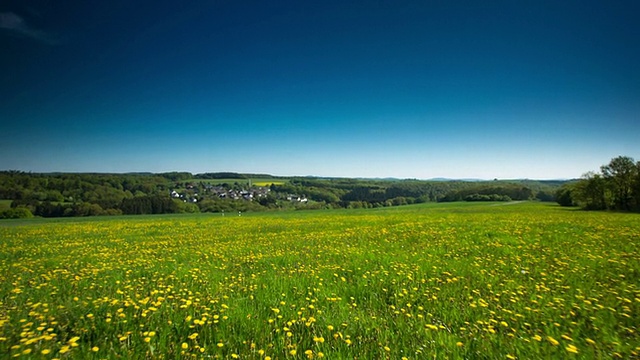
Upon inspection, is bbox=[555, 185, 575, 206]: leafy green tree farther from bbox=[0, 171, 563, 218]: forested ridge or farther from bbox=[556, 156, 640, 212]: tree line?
bbox=[0, 171, 563, 218]: forested ridge

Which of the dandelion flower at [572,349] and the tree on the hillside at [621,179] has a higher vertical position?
the tree on the hillside at [621,179]

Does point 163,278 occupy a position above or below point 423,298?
below

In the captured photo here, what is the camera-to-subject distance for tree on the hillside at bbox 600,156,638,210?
4153cm

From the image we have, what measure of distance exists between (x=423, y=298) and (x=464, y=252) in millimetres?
5280

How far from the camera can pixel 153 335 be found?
336cm

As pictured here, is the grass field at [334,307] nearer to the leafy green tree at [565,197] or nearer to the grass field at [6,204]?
the leafy green tree at [565,197]

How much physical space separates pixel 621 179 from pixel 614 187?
1785mm

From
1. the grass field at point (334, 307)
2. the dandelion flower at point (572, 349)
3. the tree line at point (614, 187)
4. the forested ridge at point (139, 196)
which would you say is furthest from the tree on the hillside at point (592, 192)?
the dandelion flower at point (572, 349)

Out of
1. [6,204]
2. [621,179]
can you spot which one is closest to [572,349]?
[621,179]

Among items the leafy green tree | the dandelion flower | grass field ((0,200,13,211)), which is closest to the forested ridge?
grass field ((0,200,13,211))

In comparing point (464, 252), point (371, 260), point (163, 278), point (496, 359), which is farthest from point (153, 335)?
point (464, 252)

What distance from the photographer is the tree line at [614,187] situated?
1630 inches

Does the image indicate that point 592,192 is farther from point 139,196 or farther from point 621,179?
point 139,196

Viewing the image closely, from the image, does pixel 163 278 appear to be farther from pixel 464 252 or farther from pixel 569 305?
pixel 464 252
